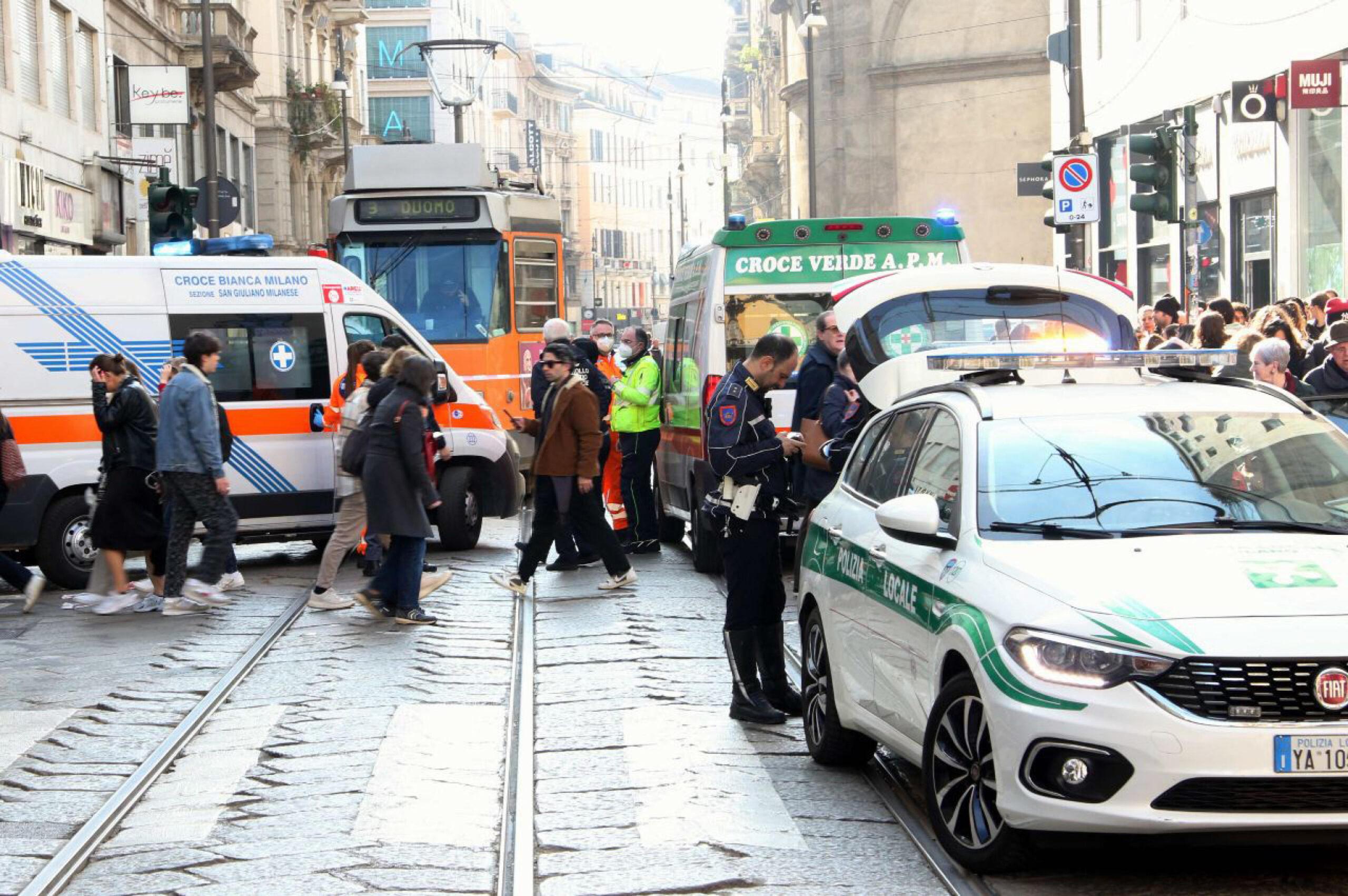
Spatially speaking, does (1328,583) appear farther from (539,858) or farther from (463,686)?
(463,686)

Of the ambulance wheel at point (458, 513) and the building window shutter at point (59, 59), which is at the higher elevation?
the building window shutter at point (59, 59)

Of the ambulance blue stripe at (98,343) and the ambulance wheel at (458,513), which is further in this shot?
the ambulance wheel at (458,513)

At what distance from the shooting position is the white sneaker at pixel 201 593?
13.2m

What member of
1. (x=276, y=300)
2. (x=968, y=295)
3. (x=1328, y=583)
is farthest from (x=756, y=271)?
(x=1328, y=583)

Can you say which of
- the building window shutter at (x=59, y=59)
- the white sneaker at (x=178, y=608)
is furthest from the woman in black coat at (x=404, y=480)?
the building window shutter at (x=59, y=59)

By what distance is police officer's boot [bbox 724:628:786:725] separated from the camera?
8578mm

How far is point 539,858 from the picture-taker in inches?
249

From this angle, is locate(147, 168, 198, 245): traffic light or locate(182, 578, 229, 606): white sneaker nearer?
locate(182, 578, 229, 606): white sneaker

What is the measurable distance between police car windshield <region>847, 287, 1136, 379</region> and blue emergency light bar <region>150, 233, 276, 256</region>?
241 inches

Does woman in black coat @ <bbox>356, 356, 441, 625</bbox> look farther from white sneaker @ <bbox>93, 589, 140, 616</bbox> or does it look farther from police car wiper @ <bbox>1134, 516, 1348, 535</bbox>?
police car wiper @ <bbox>1134, 516, 1348, 535</bbox>

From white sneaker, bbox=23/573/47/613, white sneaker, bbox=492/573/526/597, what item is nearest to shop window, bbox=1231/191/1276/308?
white sneaker, bbox=492/573/526/597

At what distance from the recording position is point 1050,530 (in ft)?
20.2

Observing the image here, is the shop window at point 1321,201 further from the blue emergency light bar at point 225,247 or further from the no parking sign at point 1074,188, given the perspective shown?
the blue emergency light bar at point 225,247

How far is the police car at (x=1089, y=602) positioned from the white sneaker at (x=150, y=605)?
649 centimetres
